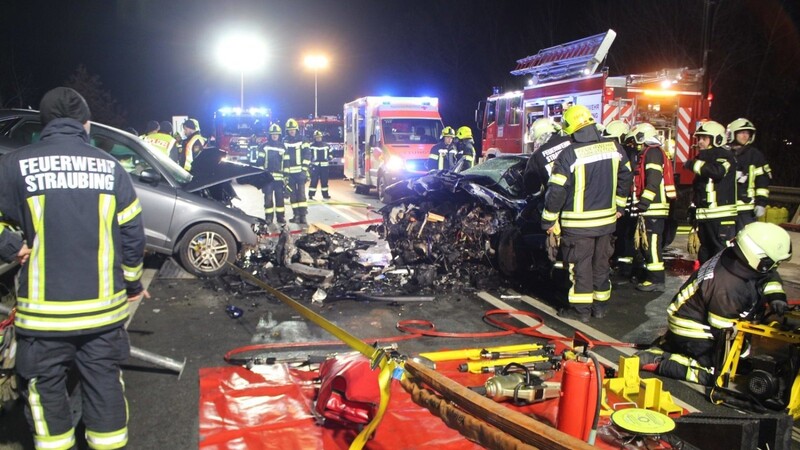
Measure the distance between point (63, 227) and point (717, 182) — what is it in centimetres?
666

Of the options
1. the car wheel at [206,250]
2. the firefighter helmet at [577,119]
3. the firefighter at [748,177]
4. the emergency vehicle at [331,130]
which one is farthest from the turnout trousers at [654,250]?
the emergency vehicle at [331,130]

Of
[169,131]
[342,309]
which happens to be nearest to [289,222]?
[169,131]

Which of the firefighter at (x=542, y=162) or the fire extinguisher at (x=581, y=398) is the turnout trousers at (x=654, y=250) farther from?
the fire extinguisher at (x=581, y=398)

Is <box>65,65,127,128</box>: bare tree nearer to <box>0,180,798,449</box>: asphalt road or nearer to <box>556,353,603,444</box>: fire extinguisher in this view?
<box>0,180,798,449</box>: asphalt road

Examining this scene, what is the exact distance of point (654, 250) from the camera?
7184 millimetres

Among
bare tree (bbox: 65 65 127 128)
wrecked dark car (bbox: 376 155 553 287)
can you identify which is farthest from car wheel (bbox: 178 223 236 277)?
bare tree (bbox: 65 65 127 128)

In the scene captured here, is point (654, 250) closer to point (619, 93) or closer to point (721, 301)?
point (721, 301)

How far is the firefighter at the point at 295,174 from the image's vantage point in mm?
12422

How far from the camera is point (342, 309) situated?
6.44 m

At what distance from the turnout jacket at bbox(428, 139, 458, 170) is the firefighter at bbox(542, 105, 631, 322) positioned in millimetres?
6693

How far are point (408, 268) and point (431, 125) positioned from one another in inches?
376

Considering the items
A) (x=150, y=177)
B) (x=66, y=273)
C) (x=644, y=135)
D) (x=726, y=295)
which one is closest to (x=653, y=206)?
(x=644, y=135)

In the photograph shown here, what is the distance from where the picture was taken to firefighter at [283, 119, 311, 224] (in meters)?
12.4

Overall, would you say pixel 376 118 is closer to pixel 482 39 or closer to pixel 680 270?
pixel 680 270
